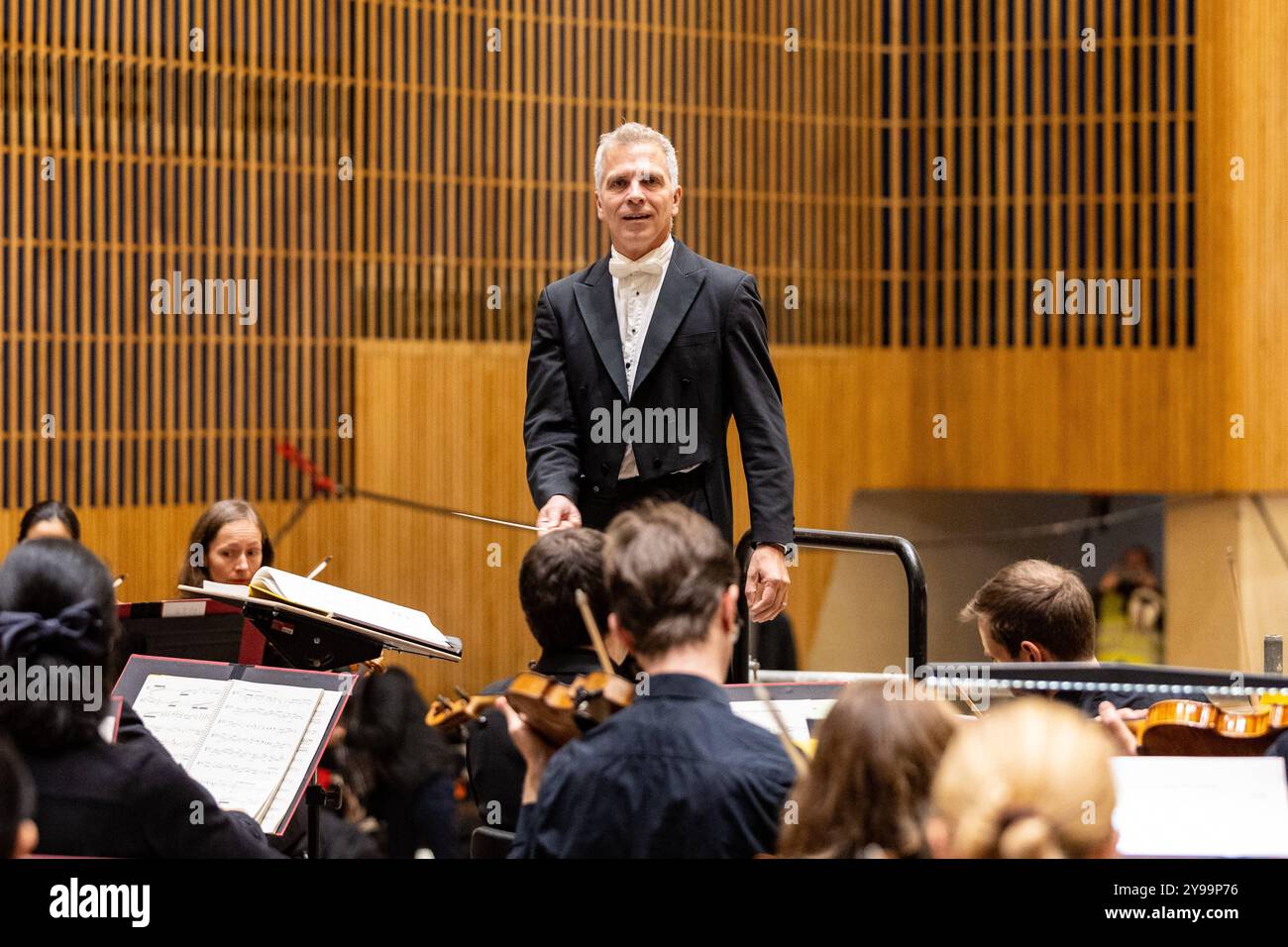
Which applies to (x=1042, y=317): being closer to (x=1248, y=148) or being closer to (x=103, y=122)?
(x=1248, y=148)

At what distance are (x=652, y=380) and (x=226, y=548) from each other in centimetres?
206

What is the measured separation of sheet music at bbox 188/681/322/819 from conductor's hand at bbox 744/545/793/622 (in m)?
0.98

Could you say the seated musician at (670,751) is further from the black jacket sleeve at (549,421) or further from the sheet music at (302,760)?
the black jacket sleeve at (549,421)

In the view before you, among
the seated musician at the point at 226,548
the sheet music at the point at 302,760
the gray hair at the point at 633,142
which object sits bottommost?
the sheet music at the point at 302,760

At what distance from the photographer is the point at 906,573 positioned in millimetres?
3664

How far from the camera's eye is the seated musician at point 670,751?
2199 millimetres

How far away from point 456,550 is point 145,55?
308 centimetres

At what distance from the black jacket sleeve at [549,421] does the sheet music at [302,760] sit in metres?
0.71

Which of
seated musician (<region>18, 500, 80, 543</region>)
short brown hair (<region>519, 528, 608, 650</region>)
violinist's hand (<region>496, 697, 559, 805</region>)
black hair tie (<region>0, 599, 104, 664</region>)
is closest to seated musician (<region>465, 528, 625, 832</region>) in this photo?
short brown hair (<region>519, 528, 608, 650</region>)

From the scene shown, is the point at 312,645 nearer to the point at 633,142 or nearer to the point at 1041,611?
the point at 633,142

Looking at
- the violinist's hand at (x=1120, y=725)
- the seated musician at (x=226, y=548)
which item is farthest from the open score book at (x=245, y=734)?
the seated musician at (x=226, y=548)

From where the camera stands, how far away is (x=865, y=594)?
9320 mm

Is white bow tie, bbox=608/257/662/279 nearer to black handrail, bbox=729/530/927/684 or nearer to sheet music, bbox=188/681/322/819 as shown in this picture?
black handrail, bbox=729/530/927/684

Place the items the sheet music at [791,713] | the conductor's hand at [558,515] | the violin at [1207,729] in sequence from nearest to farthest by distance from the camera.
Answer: the violin at [1207,729] → the sheet music at [791,713] → the conductor's hand at [558,515]
